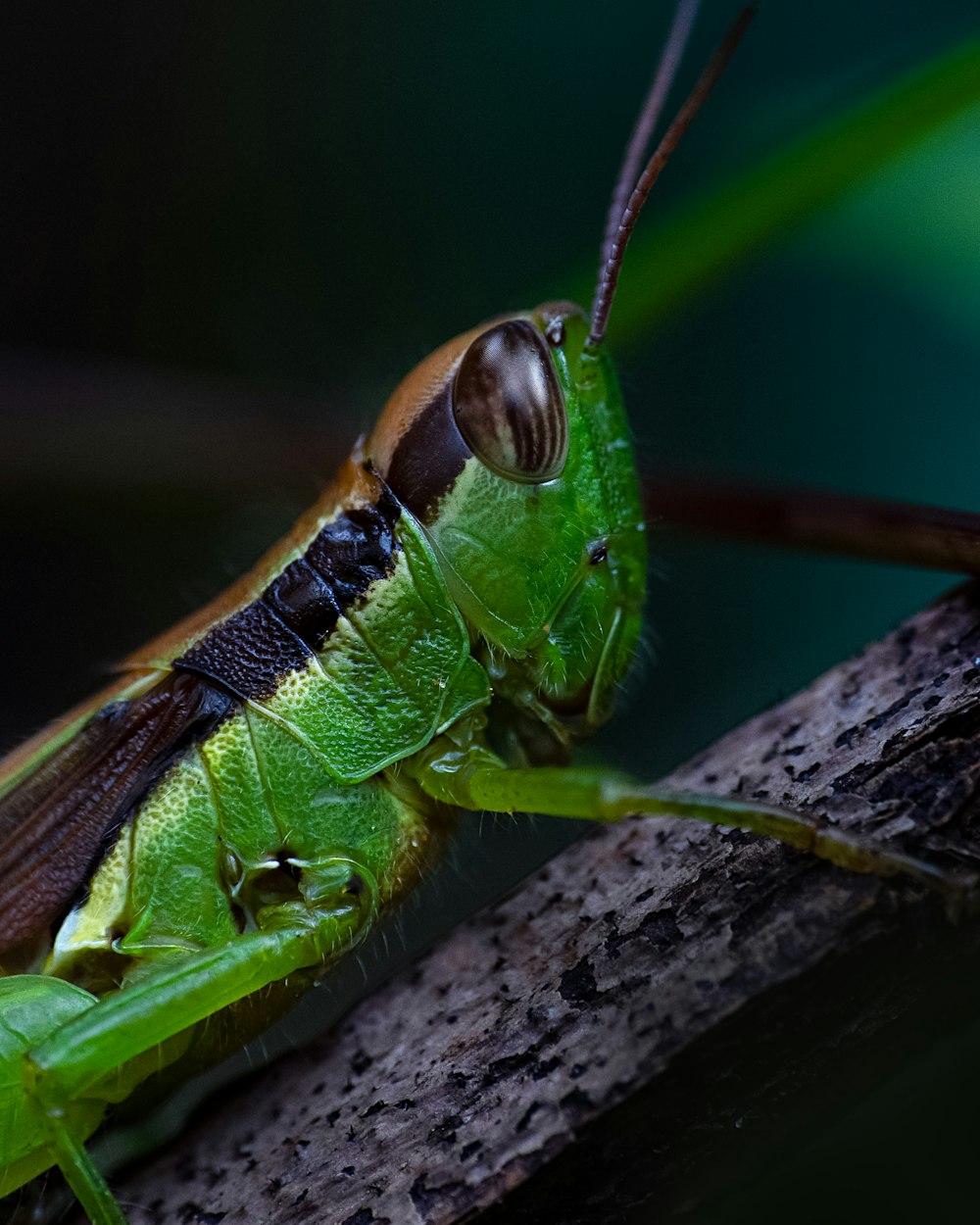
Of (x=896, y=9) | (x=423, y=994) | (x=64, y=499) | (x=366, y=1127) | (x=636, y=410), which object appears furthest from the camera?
(x=636, y=410)

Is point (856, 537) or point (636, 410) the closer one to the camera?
point (856, 537)

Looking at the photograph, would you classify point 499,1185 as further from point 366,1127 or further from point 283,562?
point 283,562

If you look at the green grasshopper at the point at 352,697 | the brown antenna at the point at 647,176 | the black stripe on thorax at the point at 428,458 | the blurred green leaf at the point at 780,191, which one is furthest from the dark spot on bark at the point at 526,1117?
the blurred green leaf at the point at 780,191

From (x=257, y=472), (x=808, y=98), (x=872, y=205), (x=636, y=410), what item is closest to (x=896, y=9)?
(x=808, y=98)

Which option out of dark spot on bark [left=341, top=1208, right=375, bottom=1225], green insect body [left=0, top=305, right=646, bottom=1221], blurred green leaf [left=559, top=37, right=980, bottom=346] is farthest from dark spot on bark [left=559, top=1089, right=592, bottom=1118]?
blurred green leaf [left=559, top=37, right=980, bottom=346]

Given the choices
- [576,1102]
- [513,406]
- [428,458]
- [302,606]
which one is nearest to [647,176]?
[513,406]

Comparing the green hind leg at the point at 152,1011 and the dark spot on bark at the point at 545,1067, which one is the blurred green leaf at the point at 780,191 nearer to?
the green hind leg at the point at 152,1011
